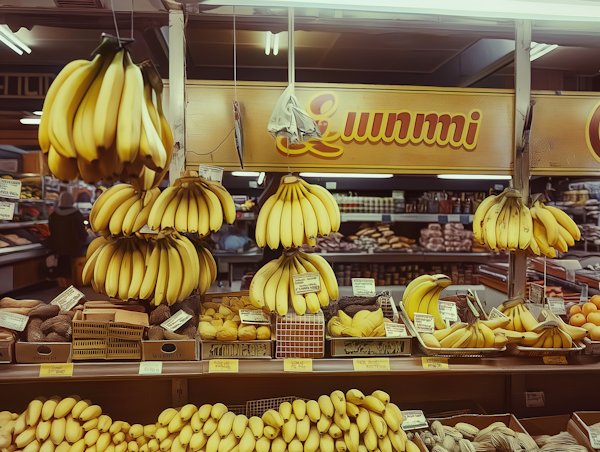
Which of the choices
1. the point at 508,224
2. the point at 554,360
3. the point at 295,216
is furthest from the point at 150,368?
the point at 508,224

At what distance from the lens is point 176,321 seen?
5.95 feet

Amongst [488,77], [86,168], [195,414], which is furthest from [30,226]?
[488,77]

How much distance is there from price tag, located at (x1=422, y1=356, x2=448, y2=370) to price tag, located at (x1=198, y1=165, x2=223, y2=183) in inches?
53.2

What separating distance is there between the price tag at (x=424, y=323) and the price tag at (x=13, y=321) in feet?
6.06

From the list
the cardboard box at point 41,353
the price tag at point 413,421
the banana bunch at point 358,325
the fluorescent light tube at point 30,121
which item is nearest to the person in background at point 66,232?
the fluorescent light tube at point 30,121

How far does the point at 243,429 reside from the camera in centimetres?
179

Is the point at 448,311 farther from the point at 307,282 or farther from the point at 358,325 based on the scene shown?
the point at 307,282

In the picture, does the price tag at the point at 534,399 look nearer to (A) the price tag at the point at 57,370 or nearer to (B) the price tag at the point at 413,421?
(B) the price tag at the point at 413,421

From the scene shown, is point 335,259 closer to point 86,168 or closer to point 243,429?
point 243,429

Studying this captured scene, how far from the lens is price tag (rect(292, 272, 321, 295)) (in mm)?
1867

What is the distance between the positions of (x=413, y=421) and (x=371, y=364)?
1.61ft

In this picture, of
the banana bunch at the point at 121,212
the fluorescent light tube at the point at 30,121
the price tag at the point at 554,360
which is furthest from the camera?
the fluorescent light tube at the point at 30,121

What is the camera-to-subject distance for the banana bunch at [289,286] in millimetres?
1845

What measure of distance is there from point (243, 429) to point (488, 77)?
547cm
